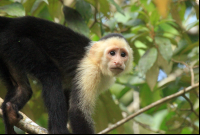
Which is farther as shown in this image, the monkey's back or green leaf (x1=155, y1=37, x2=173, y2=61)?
green leaf (x1=155, y1=37, x2=173, y2=61)

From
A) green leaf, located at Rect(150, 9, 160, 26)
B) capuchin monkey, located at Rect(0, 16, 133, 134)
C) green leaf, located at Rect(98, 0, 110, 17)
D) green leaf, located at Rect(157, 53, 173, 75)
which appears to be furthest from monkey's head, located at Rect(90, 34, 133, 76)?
green leaf, located at Rect(150, 9, 160, 26)

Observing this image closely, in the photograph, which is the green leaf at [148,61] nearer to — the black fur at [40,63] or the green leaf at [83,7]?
the black fur at [40,63]

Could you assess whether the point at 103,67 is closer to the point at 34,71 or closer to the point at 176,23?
the point at 34,71

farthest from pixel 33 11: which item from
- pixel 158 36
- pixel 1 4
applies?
pixel 158 36

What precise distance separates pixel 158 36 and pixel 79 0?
1.81 meters

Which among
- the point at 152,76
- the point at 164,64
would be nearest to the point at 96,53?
the point at 152,76

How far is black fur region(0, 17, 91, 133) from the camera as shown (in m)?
3.28

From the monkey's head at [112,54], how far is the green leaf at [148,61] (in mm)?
421

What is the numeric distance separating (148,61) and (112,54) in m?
0.82

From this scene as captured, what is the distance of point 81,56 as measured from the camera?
4.21 m

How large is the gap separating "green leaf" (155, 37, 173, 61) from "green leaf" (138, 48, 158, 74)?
141mm

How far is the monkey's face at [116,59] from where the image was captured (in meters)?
4.02

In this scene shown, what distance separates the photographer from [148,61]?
15.1 feet

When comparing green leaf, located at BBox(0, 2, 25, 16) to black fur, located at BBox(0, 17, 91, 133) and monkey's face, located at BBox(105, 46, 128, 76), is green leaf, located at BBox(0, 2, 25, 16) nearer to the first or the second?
black fur, located at BBox(0, 17, 91, 133)
